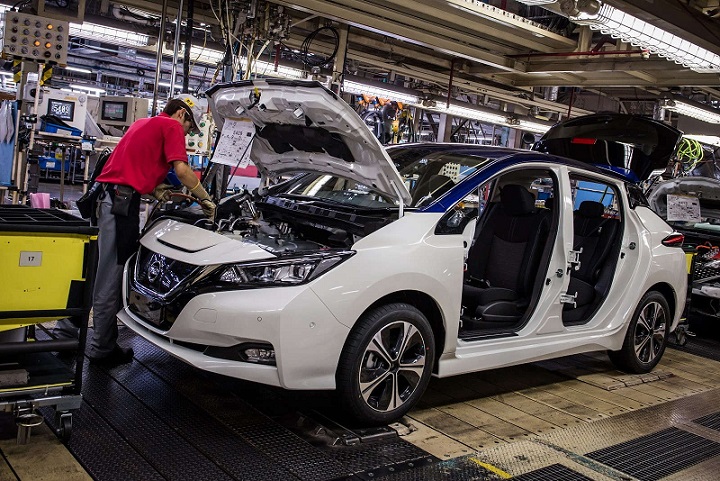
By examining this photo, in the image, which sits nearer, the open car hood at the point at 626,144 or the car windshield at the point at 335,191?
the car windshield at the point at 335,191

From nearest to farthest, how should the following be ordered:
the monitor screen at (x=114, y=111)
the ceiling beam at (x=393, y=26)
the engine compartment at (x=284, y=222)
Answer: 1. the engine compartment at (x=284, y=222)
2. the ceiling beam at (x=393, y=26)
3. the monitor screen at (x=114, y=111)

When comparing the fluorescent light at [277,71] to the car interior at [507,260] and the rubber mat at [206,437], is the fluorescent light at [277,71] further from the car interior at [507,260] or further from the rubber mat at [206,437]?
the rubber mat at [206,437]

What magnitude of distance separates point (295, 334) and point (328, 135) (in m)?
1.25

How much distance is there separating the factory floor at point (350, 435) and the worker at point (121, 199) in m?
0.26

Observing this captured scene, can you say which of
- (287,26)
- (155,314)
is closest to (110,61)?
(287,26)

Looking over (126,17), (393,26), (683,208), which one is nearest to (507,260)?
(683,208)

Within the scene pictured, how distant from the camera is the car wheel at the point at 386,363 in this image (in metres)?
3.40

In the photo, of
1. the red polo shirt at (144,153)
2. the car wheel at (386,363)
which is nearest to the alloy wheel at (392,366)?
the car wheel at (386,363)

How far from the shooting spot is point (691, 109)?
10812mm

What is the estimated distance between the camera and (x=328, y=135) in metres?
3.88

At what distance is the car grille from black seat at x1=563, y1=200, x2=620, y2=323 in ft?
9.27

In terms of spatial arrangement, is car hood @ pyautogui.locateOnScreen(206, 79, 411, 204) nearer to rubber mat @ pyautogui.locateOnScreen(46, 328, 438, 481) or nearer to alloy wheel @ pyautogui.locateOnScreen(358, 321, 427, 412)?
alloy wheel @ pyautogui.locateOnScreen(358, 321, 427, 412)

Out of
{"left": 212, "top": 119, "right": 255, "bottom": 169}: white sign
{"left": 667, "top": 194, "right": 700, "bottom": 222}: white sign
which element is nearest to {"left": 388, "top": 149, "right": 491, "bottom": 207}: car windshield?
{"left": 212, "top": 119, "right": 255, "bottom": 169}: white sign

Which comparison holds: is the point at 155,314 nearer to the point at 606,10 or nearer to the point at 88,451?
the point at 88,451
